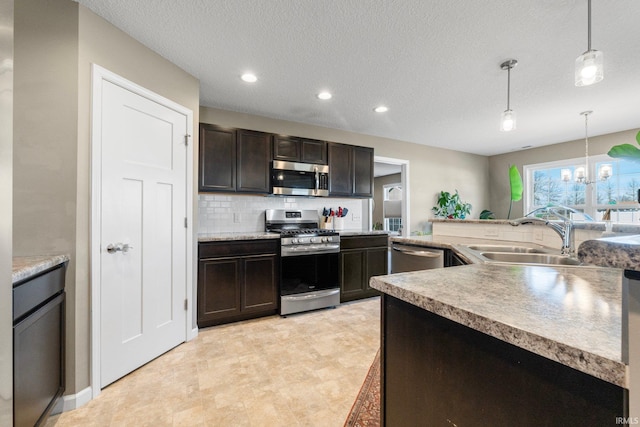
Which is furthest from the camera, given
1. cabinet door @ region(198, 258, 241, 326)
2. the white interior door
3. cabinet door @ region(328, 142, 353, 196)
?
cabinet door @ region(328, 142, 353, 196)

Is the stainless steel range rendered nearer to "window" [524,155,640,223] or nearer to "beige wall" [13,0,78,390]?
"beige wall" [13,0,78,390]

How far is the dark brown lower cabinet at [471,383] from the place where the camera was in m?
0.50

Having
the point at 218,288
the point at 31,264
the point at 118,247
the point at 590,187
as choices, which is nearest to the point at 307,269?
the point at 218,288

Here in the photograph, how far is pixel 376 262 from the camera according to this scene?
3707 millimetres

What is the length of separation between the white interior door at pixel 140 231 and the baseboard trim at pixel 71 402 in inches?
4.6

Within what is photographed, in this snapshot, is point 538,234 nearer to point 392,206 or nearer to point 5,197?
point 5,197

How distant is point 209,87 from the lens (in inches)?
110

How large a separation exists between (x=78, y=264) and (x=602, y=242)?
2.28 m

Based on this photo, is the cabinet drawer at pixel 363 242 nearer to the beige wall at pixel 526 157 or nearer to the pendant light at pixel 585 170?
the pendant light at pixel 585 170

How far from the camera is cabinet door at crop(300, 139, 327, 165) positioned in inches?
139

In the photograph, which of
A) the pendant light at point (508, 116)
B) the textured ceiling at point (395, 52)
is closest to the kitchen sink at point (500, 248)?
the pendant light at point (508, 116)

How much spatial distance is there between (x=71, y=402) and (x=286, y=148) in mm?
2834

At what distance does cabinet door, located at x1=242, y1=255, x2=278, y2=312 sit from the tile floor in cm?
24

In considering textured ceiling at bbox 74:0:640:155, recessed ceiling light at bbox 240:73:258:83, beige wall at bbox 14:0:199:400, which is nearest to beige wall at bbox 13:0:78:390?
beige wall at bbox 14:0:199:400
